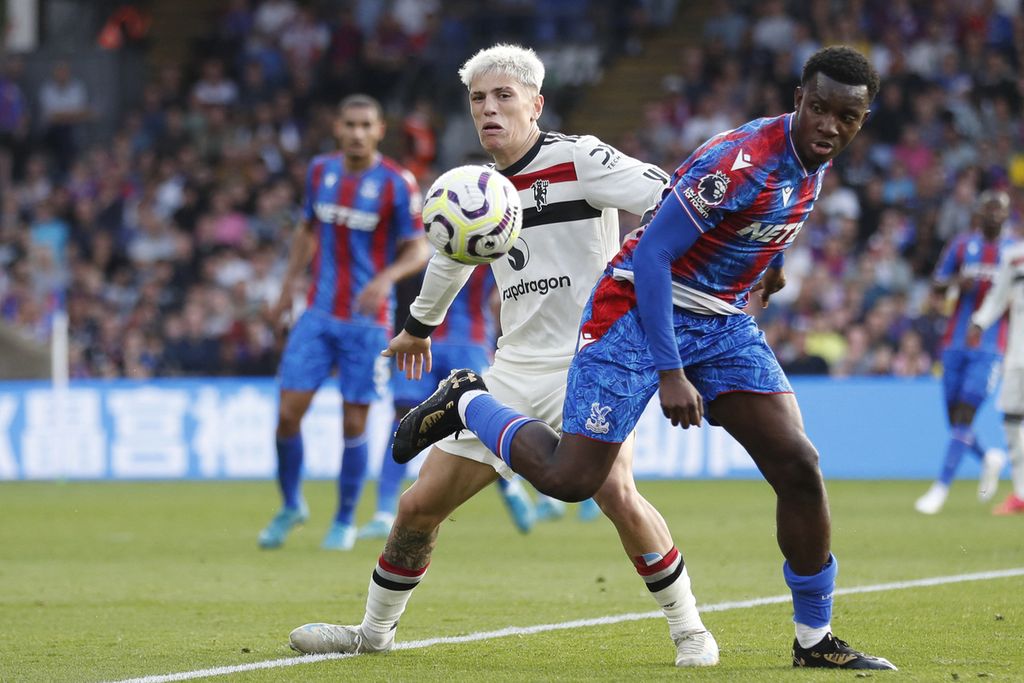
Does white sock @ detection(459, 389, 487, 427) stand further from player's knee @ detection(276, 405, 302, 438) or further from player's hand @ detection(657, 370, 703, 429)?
player's knee @ detection(276, 405, 302, 438)

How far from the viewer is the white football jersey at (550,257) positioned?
586cm

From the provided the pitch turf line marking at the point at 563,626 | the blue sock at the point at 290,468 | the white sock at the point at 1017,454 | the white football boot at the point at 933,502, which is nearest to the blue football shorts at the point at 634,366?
the pitch turf line marking at the point at 563,626

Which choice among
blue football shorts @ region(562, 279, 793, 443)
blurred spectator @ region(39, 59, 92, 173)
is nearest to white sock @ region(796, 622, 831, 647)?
blue football shorts @ region(562, 279, 793, 443)

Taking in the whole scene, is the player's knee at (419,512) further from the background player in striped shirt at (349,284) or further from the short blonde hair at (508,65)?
the background player in striped shirt at (349,284)

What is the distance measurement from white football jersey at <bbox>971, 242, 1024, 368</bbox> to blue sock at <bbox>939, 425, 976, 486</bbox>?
657mm

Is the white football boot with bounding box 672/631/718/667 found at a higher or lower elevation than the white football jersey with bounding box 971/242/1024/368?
lower

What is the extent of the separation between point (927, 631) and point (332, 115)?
63.2 feet

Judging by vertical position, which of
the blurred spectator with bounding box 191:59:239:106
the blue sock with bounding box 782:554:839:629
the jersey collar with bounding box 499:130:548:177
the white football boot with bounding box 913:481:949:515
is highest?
the jersey collar with bounding box 499:130:548:177

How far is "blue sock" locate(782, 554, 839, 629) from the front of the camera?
5.43 metres

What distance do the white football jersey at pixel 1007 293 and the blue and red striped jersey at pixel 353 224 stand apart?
4.95m

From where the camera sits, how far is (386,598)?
19.2 ft

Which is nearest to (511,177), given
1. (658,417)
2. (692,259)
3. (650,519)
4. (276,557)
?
(692,259)

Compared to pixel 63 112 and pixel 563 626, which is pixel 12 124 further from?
pixel 563 626

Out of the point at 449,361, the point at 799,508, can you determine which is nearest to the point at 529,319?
the point at 799,508
